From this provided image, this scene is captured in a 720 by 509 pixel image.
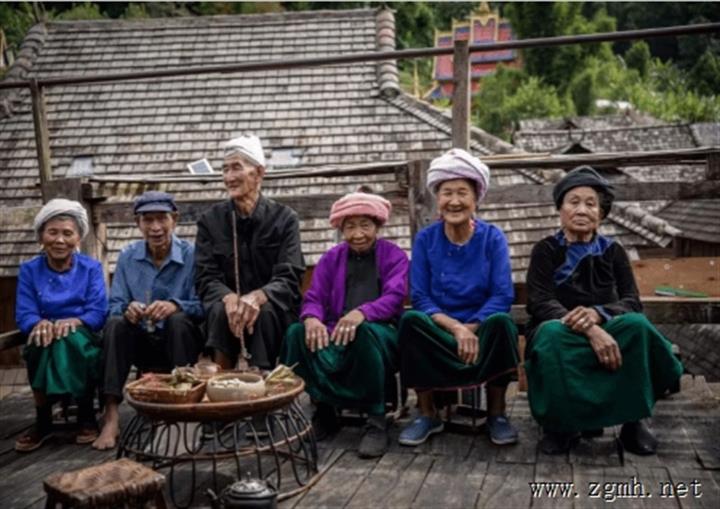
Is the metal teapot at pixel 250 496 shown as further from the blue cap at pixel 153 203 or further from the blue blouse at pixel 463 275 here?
the blue cap at pixel 153 203

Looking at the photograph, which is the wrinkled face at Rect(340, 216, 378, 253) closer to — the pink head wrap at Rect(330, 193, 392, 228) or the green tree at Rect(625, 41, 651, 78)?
the pink head wrap at Rect(330, 193, 392, 228)

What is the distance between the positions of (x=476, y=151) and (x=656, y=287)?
5895 millimetres

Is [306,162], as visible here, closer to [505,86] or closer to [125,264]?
[125,264]

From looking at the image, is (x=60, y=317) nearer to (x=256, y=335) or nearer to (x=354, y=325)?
(x=256, y=335)

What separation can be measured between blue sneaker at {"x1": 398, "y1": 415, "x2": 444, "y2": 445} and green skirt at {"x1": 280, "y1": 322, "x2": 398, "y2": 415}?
170 millimetres

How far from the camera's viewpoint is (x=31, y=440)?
13.1 feet

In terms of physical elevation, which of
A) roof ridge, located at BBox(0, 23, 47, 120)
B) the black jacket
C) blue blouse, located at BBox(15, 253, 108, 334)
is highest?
roof ridge, located at BBox(0, 23, 47, 120)

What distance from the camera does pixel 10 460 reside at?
381 cm

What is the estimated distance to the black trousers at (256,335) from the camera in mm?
3865

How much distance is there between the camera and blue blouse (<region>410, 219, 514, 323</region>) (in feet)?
12.7

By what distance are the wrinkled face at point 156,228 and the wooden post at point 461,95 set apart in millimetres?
1790

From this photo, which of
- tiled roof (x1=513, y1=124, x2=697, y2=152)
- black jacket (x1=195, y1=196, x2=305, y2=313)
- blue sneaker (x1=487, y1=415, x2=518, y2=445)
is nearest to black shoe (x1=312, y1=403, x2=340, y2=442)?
black jacket (x1=195, y1=196, x2=305, y2=313)

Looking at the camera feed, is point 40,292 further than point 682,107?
No

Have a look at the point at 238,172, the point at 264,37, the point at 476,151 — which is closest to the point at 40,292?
the point at 238,172
